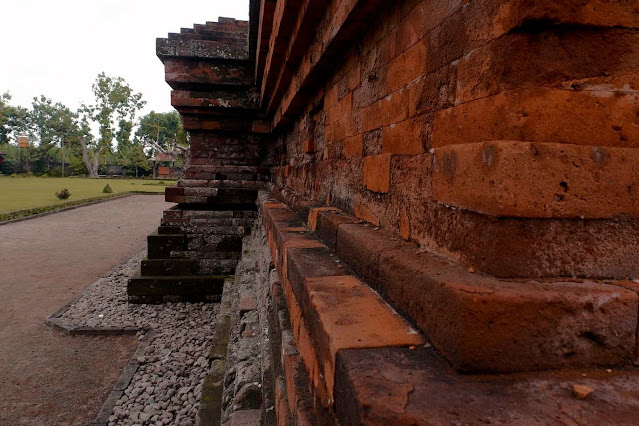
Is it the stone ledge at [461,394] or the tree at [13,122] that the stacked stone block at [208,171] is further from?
the tree at [13,122]

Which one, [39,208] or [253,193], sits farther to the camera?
[39,208]

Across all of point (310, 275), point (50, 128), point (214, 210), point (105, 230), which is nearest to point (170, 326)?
point (214, 210)

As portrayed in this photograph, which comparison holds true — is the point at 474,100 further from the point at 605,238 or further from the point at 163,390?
the point at 163,390

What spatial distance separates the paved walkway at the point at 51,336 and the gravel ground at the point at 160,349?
0.28 m

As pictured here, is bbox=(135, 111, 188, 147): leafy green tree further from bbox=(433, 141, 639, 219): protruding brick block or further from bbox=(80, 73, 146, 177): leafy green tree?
bbox=(433, 141, 639, 219): protruding brick block

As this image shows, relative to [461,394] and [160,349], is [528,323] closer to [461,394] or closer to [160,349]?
[461,394]

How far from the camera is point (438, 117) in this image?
1236 millimetres

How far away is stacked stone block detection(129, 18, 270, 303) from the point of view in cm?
598

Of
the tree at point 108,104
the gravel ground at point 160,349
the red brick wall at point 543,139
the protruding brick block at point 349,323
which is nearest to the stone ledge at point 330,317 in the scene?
the protruding brick block at point 349,323

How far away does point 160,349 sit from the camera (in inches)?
172

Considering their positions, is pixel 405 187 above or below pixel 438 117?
below

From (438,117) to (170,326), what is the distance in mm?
4813

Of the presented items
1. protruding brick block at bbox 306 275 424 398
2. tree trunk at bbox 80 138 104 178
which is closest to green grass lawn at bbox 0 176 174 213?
tree trunk at bbox 80 138 104 178

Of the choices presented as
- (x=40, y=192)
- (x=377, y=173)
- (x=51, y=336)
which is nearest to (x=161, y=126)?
(x=40, y=192)
